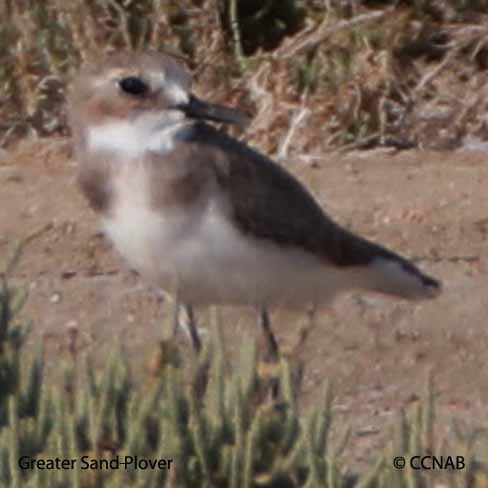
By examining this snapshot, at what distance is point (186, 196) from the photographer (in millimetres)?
6195

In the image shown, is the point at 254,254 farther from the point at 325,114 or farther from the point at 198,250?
the point at 325,114

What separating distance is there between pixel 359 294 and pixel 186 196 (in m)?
1.60

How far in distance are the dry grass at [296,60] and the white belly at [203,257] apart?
2.47 meters

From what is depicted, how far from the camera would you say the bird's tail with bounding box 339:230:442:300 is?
6.92m

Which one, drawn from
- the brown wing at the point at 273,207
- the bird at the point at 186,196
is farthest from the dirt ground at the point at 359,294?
the bird at the point at 186,196

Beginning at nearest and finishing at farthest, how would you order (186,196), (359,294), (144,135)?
(186,196)
(144,135)
(359,294)

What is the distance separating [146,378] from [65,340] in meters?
2.66

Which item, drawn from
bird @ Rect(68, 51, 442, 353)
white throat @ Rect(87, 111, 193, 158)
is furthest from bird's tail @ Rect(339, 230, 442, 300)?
white throat @ Rect(87, 111, 193, 158)

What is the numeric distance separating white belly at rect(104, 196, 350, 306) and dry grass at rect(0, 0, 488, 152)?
2.47 m

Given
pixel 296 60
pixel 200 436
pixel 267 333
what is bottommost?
pixel 200 436

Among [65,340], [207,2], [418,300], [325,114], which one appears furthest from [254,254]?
[207,2]

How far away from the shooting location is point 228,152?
6441mm

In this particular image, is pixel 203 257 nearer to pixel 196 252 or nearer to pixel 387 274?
pixel 196 252

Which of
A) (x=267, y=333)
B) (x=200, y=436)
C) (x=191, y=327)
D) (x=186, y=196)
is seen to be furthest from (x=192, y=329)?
(x=200, y=436)
